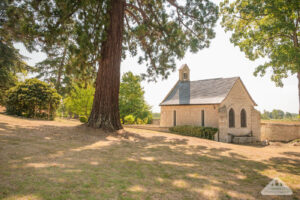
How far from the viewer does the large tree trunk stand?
34.6 feet

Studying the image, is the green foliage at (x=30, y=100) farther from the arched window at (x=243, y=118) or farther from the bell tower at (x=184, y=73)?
the arched window at (x=243, y=118)

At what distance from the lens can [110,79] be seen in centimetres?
1091

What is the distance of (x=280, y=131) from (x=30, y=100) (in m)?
29.1

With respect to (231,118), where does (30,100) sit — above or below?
above

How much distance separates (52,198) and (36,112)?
13678 mm

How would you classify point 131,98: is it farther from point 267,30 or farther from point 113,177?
point 113,177

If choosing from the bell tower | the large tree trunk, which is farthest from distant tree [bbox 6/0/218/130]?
the bell tower

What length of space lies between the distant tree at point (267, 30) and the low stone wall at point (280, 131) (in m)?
6.20

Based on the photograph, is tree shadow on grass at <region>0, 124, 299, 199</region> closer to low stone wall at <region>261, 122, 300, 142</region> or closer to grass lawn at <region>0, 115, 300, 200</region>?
grass lawn at <region>0, 115, 300, 200</region>

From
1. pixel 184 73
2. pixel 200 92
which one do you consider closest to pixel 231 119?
pixel 200 92

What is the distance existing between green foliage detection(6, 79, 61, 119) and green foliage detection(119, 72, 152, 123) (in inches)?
699

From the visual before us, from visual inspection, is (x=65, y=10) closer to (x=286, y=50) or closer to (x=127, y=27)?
(x=127, y=27)

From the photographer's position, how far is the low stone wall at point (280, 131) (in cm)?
2153

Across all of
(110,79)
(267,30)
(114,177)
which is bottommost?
(114,177)
